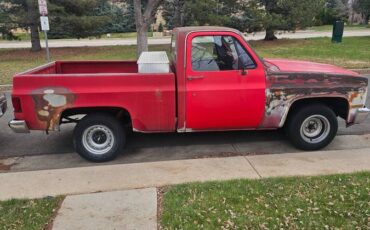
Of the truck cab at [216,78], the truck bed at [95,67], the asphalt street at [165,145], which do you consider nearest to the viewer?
the truck cab at [216,78]

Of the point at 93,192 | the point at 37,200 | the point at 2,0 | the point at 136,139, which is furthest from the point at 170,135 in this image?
the point at 2,0

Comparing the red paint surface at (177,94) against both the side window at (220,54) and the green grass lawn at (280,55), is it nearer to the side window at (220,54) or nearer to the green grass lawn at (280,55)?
the side window at (220,54)

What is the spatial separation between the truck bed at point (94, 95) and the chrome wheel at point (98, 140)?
1.20 feet

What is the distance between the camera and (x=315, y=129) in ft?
19.0

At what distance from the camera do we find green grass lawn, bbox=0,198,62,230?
3812 millimetres

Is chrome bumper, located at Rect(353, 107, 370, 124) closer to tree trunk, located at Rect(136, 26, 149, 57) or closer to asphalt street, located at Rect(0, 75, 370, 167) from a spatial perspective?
asphalt street, located at Rect(0, 75, 370, 167)

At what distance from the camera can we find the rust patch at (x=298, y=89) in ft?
17.8

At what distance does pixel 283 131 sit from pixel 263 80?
1.38 meters

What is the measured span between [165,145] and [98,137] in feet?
3.72

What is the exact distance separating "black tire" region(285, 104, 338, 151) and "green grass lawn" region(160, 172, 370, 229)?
3.54ft

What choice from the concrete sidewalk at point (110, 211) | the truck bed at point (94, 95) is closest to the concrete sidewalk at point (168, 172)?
the concrete sidewalk at point (110, 211)

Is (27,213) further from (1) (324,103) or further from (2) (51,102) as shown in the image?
(1) (324,103)

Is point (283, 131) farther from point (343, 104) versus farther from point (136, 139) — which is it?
point (136, 139)

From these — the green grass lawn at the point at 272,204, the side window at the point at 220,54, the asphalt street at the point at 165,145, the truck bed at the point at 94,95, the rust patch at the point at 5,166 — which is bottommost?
the rust patch at the point at 5,166
